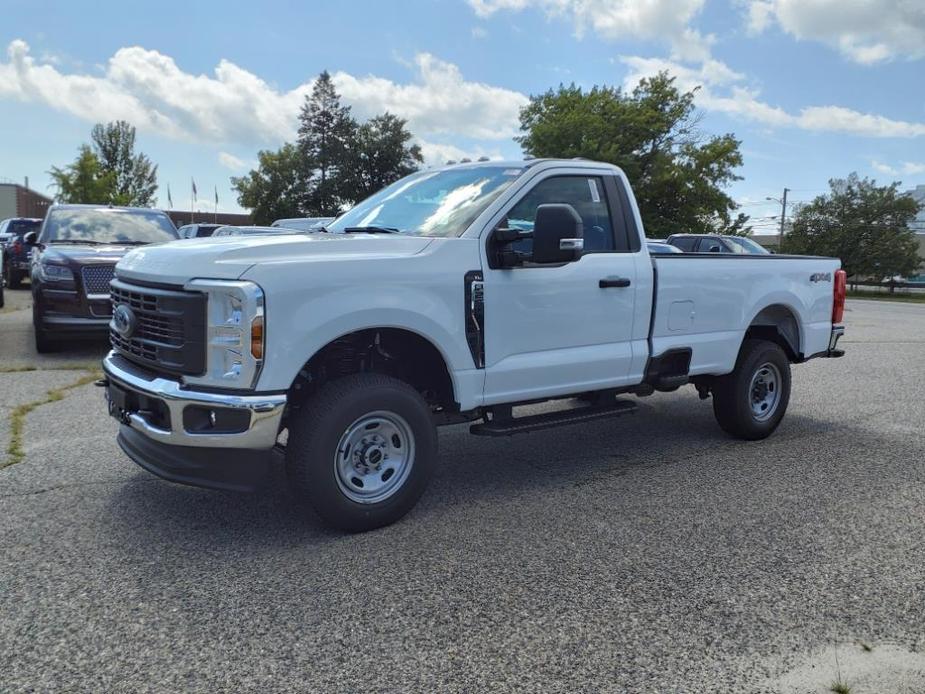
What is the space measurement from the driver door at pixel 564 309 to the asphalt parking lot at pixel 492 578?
0.73 meters

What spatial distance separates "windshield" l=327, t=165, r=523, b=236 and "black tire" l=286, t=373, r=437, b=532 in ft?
3.55

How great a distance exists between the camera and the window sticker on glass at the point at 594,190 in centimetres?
516

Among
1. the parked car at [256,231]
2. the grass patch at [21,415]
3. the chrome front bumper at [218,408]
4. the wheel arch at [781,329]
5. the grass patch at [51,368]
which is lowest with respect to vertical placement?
the grass patch at [21,415]

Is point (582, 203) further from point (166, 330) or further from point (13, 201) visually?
point (13, 201)

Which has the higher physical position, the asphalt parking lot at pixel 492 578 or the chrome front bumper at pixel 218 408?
the chrome front bumper at pixel 218 408

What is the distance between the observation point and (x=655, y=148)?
160 feet

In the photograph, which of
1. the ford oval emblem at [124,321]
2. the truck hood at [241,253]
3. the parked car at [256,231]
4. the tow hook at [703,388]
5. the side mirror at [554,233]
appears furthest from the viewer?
the tow hook at [703,388]

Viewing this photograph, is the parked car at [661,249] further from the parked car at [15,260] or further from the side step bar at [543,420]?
the parked car at [15,260]

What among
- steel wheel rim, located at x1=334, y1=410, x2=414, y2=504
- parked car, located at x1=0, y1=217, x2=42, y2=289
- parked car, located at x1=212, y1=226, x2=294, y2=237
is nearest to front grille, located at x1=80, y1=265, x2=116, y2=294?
parked car, located at x1=212, y1=226, x2=294, y2=237

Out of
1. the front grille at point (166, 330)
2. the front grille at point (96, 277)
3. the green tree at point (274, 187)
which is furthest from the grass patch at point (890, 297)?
the green tree at point (274, 187)

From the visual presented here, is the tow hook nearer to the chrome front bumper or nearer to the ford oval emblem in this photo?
the chrome front bumper

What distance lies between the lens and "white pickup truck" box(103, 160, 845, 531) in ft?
12.0

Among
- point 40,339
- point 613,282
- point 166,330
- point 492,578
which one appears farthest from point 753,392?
point 40,339

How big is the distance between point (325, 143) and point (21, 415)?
71.4 metres
